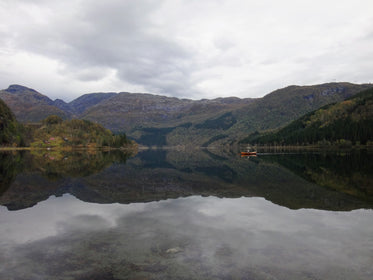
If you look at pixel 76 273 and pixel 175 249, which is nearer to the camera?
pixel 76 273

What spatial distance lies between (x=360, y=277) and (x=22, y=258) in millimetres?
14547

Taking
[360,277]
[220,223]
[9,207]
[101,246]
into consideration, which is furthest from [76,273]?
[9,207]

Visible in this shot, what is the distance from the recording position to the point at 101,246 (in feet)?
44.1

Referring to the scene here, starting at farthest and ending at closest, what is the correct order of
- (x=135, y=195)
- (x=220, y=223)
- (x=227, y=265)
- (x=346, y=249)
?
(x=135, y=195)
(x=220, y=223)
(x=346, y=249)
(x=227, y=265)

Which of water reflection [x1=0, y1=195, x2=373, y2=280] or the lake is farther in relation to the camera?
the lake

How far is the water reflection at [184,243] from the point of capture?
10602 mm

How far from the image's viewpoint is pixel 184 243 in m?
13.9

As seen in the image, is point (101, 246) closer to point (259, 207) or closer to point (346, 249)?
point (346, 249)

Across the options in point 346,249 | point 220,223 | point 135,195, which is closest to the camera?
point 346,249

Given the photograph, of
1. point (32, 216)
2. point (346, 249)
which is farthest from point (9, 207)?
point (346, 249)

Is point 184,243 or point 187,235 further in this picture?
point 187,235

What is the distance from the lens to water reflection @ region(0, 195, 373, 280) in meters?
10.6

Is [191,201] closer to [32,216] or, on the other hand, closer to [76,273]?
[32,216]

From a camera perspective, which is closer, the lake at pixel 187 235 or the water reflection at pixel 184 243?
the water reflection at pixel 184 243
